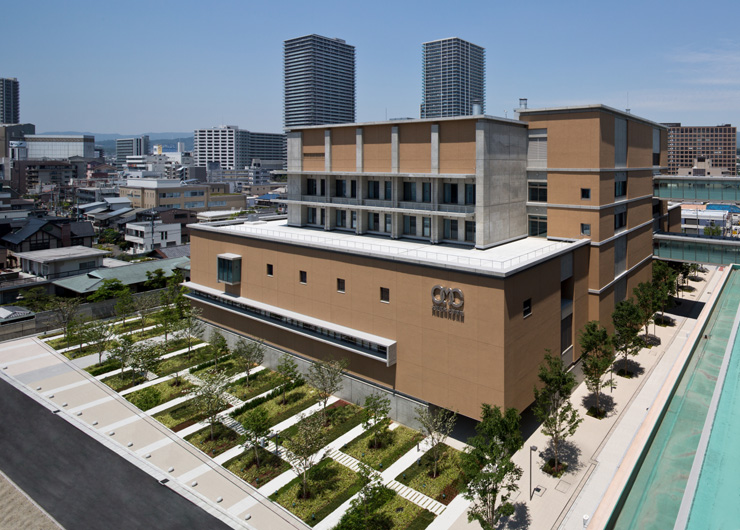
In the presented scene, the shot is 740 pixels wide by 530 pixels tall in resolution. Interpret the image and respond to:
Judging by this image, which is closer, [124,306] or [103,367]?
[103,367]

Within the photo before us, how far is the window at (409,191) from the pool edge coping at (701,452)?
84.4 ft

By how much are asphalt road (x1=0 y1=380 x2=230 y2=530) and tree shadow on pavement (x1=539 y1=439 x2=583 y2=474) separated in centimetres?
1821

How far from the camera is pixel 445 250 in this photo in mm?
36281

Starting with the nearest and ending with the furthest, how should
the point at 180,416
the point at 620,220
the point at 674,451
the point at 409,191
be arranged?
1. the point at 674,451
2. the point at 180,416
3. the point at 409,191
4. the point at 620,220

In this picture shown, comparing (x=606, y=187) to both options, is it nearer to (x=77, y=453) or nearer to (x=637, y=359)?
(x=637, y=359)

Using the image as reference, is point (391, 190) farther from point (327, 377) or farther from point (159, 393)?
point (159, 393)

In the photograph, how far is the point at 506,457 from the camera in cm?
2272

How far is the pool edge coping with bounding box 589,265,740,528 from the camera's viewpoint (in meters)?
22.0

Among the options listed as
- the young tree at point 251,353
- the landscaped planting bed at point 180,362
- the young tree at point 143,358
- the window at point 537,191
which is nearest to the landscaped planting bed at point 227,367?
the young tree at point 251,353

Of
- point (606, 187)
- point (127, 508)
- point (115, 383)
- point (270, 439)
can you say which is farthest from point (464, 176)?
point (115, 383)

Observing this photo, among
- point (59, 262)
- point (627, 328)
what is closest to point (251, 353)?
point (627, 328)

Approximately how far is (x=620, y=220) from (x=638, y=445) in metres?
22.5

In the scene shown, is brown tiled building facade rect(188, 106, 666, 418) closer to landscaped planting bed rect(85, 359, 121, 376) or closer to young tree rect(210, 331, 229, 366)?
young tree rect(210, 331, 229, 366)

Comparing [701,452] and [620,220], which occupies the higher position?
[620,220]
